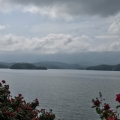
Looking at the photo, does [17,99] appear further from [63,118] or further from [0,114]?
[63,118]

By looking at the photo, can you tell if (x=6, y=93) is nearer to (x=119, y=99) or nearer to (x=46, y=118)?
(x=46, y=118)

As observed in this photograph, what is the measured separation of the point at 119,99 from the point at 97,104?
136cm

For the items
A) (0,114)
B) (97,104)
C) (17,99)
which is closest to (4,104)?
(17,99)

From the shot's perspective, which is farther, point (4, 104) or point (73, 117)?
point (73, 117)

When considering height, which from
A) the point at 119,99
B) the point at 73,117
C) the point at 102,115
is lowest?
the point at 73,117

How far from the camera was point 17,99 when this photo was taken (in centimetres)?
947

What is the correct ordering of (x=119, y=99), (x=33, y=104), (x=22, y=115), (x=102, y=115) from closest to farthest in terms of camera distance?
(x=119, y=99)
(x=102, y=115)
(x=22, y=115)
(x=33, y=104)

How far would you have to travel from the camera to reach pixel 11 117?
8023 mm

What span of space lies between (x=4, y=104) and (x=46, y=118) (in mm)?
1975

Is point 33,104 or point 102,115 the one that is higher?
point 102,115

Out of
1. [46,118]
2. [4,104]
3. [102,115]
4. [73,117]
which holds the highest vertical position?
[102,115]

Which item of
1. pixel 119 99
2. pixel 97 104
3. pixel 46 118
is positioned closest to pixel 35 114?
pixel 46 118

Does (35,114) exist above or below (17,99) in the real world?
below

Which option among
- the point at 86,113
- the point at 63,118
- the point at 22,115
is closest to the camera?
the point at 22,115
